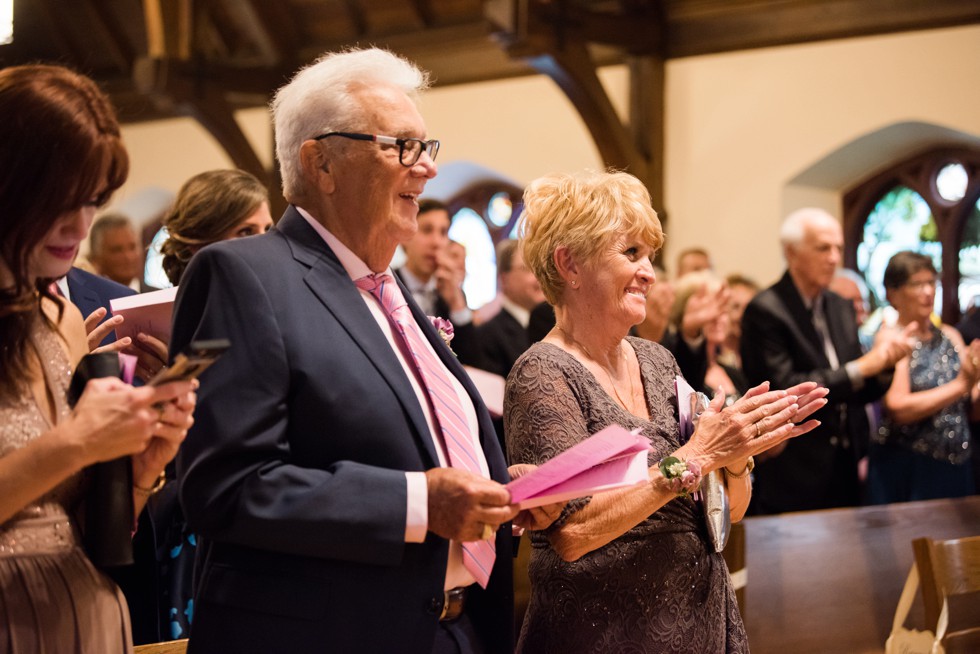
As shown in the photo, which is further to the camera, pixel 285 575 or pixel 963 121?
pixel 963 121

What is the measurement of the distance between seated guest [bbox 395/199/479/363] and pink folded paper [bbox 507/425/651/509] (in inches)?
114

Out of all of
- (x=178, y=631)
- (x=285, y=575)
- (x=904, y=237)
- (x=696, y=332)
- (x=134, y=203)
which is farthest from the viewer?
(x=134, y=203)

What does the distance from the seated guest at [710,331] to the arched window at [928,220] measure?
3.12 meters

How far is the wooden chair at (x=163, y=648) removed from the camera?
2.17 metres

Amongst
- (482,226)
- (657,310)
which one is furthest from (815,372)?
(482,226)

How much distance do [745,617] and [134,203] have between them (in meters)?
8.33

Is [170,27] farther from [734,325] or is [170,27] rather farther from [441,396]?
A: [441,396]

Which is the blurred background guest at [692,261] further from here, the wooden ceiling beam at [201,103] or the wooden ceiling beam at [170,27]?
the wooden ceiling beam at [170,27]

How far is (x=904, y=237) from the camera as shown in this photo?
328 inches

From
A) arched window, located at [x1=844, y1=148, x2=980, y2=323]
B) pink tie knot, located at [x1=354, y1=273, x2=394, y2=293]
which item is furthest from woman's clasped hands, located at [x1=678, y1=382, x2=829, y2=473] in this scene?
arched window, located at [x1=844, y1=148, x2=980, y2=323]

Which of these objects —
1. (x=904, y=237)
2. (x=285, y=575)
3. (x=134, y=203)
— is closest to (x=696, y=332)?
(x=285, y=575)

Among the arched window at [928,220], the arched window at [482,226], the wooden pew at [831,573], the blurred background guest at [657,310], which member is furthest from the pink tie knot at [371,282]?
the arched window at [482,226]

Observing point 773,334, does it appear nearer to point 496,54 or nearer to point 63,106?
point 63,106

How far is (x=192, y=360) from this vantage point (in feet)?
4.82
